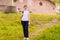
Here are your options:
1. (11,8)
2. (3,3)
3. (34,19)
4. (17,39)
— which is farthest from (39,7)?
(17,39)

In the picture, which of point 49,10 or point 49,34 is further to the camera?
point 49,10

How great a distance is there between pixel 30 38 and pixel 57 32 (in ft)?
4.52

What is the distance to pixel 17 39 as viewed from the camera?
37.8ft

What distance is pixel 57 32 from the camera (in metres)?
12.0

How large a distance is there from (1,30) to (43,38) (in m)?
3.25

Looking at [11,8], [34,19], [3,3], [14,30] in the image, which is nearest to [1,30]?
[14,30]

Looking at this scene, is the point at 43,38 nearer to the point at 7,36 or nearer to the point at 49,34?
the point at 49,34

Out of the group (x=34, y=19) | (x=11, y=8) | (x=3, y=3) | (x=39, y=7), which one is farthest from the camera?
(x=39, y=7)

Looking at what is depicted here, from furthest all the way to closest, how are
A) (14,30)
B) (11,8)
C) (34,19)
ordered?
1. (11,8)
2. (34,19)
3. (14,30)

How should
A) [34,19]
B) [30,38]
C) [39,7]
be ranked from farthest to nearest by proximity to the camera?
[39,7], [34,19], [30,38]

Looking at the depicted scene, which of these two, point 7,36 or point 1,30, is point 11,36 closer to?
point 7,36

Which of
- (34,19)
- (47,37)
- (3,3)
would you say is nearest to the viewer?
(47,37)

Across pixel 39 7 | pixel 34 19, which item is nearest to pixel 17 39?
pixel 34 19

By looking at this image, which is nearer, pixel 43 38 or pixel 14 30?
pixel 43 38
